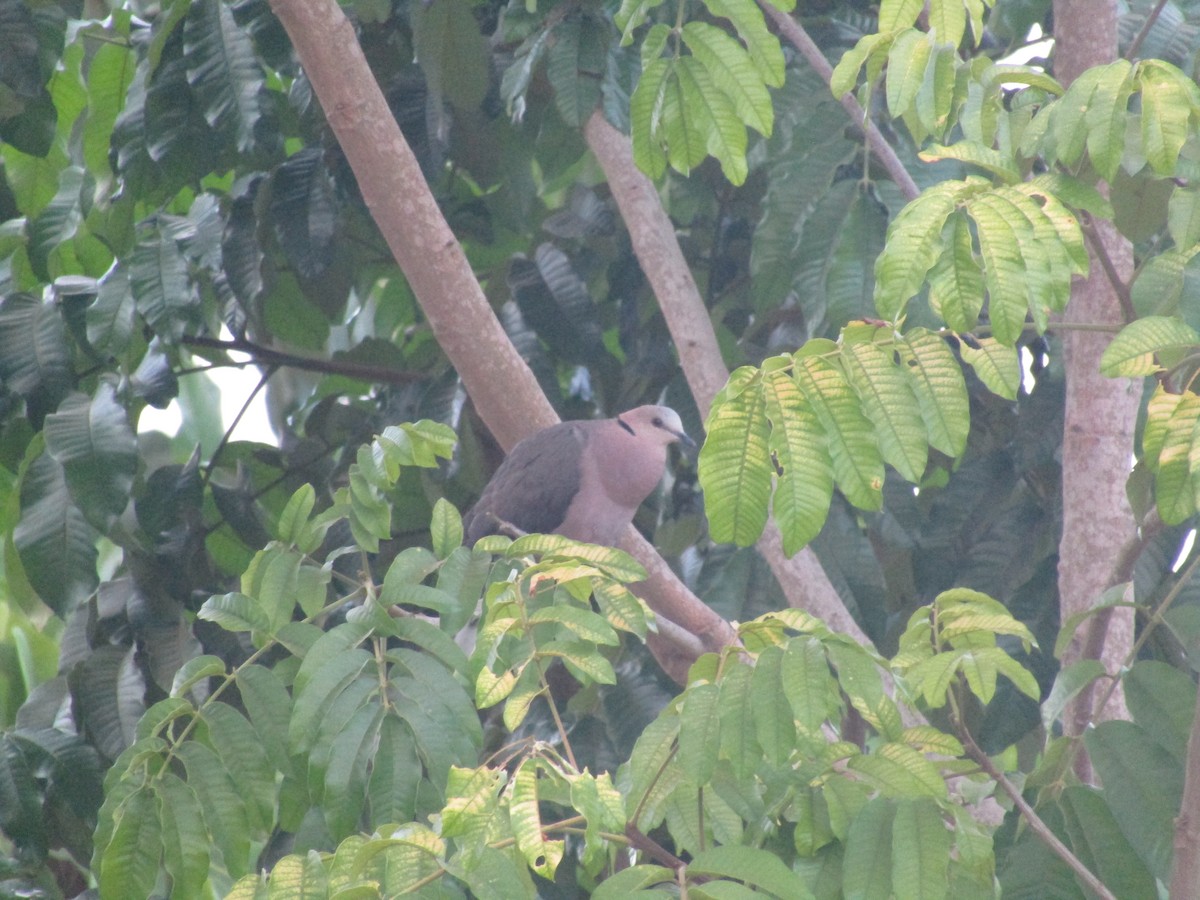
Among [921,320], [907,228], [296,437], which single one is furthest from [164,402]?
[907,228]

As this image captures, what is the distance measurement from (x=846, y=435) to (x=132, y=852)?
43.3 inches

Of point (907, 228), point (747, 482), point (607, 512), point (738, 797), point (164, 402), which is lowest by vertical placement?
point (607, 512)

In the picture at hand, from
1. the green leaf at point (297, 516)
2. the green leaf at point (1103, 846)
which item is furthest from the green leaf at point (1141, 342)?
the green leaf at point (297, 516)

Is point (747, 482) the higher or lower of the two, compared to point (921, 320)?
higher

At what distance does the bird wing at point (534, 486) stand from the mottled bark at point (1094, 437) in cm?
123

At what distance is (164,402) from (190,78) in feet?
2.26

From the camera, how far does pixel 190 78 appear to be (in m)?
2.79

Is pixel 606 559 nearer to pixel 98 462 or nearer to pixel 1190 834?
pixel 1190 834

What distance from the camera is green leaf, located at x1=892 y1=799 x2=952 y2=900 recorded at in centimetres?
147

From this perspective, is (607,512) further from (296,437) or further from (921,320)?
(921,320)

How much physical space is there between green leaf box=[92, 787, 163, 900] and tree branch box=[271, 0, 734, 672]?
1.12m

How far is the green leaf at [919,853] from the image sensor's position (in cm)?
147

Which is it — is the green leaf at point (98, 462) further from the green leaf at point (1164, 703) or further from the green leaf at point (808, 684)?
the green leaf at point (1164, 703)

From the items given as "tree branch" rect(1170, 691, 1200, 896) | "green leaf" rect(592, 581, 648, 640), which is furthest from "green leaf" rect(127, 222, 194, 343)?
"tree branch" rect(1170, 691, 1200, 896)
